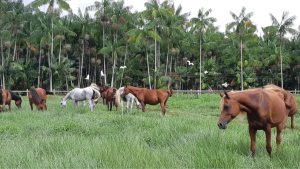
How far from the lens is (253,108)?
15.4 ft

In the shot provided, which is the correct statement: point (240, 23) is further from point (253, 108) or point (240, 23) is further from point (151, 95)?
point (253, 108)

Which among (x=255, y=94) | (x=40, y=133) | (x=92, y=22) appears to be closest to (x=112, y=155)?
(x=255, y=94)

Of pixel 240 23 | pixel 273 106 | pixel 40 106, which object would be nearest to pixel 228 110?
pixel 273 106

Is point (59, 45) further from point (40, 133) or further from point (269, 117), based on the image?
point (269, 117)

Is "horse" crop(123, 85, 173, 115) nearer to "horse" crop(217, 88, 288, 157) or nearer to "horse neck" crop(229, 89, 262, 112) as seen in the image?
"horse" crop(217, 88, 288, 157)

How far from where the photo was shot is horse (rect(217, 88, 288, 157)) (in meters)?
4.56

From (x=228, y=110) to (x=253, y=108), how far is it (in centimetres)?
47

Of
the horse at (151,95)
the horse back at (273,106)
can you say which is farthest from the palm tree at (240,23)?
the horse back at (273,106)

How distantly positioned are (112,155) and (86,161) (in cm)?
44

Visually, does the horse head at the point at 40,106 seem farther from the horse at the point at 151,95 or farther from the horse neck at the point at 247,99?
the horse neck at the point at 247,99

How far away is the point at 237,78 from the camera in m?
37.8

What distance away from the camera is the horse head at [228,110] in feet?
14.9

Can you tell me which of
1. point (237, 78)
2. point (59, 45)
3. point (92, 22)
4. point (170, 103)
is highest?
point (92, 22)

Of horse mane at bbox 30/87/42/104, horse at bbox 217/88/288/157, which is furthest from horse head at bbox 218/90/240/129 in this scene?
horse mane at bbox 30/87/42/104
